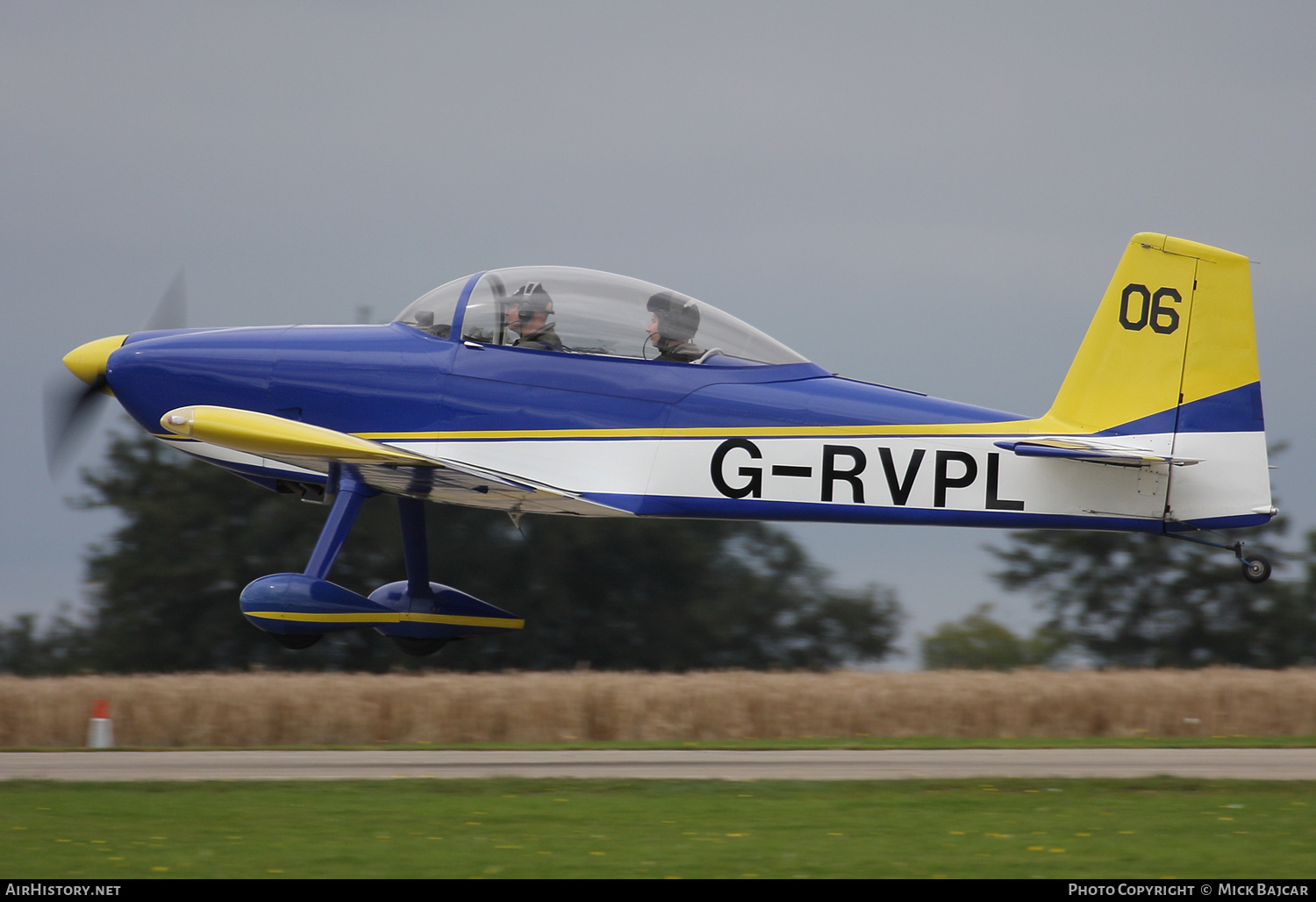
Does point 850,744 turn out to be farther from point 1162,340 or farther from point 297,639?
point 297,639

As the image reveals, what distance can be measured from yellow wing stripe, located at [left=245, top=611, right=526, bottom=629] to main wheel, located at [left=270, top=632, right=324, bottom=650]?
0.13m

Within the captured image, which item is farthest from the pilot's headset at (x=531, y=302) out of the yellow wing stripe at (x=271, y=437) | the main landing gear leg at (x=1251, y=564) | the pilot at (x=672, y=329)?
the main landing gear leg at (x=1251, y=564)

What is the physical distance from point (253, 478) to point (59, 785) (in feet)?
10.2

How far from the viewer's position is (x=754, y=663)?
60.4 ft

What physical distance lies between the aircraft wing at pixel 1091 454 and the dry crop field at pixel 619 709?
4510 millimetres

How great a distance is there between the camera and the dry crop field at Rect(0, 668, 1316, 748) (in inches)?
490

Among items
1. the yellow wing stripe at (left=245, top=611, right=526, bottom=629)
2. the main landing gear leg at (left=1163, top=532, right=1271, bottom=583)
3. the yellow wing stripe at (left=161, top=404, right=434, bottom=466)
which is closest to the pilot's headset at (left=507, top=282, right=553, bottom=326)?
the yellow wing stripe at (left=161, top=404, right=434, bottom=466)

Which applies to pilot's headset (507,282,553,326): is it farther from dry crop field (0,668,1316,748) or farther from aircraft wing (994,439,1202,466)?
dry crop field (0,668,1316,748)

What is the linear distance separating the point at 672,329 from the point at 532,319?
1044mm

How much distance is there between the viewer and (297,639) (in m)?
9.23

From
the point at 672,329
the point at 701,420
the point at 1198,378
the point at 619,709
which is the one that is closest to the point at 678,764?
the point at 701,420

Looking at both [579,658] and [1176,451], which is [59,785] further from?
[579,658]

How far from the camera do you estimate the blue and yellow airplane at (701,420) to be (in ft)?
29.6
